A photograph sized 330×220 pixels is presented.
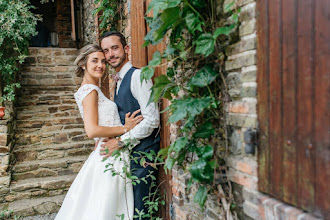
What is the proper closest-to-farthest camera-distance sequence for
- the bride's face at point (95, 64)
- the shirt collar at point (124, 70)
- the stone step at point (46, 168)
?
1. the shirt collar at point (124, 70)
2. the bride's face at point (95, 64)
3. the stone step at point (46, 168)

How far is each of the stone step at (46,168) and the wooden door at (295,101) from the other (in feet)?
12.9

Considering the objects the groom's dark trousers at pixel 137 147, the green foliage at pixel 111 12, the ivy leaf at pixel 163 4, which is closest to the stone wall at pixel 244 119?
the ivy leaf at pixel 163 4

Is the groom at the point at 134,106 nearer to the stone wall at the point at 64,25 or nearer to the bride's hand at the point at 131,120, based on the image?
the bride's hand at the point at 131,120

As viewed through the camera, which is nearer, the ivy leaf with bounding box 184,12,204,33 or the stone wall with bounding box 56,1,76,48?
the ivy leaf with bounding box 184,12,204,33

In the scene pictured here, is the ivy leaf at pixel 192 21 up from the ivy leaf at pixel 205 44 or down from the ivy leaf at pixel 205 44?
up

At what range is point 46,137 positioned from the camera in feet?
16.2

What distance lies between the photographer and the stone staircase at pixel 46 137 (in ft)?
13.3

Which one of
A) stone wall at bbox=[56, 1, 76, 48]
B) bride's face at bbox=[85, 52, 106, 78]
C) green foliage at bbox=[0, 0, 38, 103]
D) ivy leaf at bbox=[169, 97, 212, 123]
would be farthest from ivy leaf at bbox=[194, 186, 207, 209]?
stone wall at bbox=[56, 1, 76, 48]

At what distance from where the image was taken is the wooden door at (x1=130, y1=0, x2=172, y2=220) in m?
2.43

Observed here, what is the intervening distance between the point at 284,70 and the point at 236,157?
1.78ft

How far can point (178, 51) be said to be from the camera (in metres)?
1.75

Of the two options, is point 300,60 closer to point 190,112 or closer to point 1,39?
point 190,112

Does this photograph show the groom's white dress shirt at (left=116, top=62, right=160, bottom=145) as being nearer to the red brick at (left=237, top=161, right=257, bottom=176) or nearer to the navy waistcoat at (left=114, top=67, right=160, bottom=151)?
the navy waistcoat at (left=114, top=67, right=160, bottom=151)

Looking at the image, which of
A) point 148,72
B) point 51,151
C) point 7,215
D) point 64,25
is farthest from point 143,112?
point 64,25
